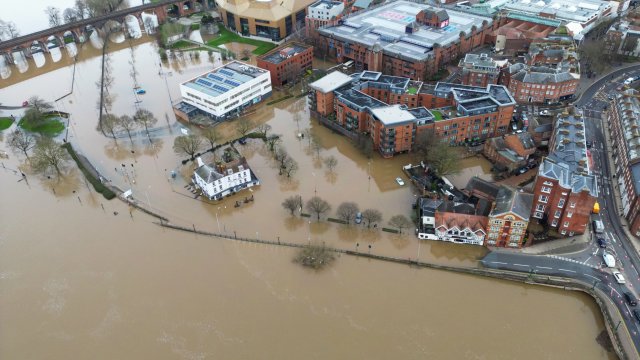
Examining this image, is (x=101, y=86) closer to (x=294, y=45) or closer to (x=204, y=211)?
(x=294, y=45)

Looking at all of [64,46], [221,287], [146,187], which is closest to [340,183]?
[221,287]

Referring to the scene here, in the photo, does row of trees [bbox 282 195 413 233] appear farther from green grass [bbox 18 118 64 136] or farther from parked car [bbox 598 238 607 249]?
green grass [bbox 18 118 64 136]

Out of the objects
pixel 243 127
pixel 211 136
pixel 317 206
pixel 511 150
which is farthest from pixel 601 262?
pixel 211 136

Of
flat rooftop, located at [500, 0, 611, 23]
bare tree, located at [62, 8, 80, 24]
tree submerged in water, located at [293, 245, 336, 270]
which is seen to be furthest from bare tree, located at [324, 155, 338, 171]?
bare tree, located at [62, 8, 80, 24]

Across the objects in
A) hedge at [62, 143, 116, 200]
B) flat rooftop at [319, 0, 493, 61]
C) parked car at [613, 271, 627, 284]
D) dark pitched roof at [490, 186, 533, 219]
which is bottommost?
parked car at [613, 271, 627, 284]

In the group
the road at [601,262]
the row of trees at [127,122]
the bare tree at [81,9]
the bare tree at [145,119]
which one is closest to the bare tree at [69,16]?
the bare tree at [81,9]

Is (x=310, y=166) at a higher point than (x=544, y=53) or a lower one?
lower

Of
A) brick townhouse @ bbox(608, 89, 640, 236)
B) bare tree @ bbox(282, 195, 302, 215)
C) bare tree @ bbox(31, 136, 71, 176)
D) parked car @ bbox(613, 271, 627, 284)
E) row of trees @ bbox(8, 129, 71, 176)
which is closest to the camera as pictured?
parked car @ bbox(613, 271, 627, 284)
